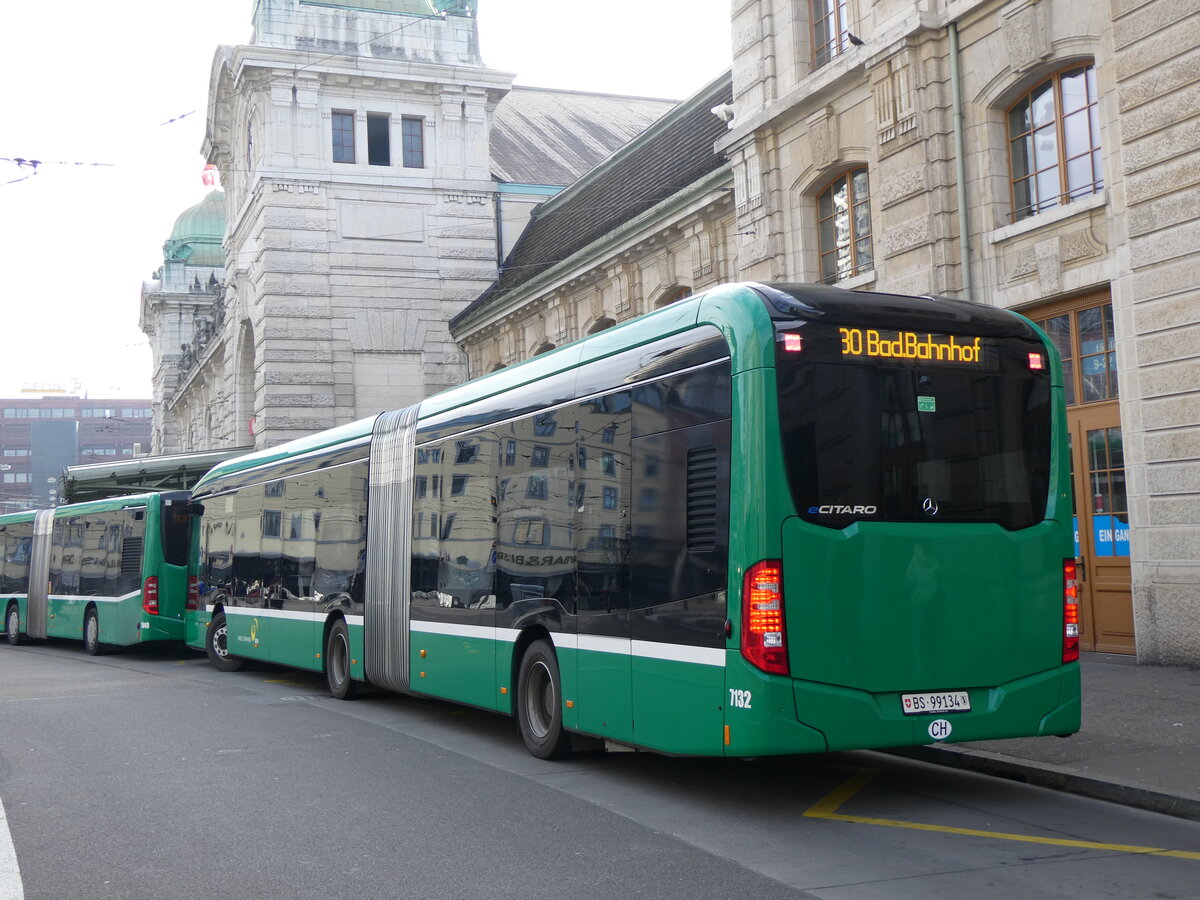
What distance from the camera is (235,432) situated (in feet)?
152

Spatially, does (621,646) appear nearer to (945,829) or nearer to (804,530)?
(804,530)

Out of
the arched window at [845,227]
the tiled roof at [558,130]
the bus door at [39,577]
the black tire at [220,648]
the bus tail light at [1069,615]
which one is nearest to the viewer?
the bus tail light at [1069,615]

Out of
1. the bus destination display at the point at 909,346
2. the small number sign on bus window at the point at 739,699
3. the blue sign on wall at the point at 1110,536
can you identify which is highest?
the bus destination display at the point at 909,346

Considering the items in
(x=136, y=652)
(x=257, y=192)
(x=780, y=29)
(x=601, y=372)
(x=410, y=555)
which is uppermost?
(x=257, y=192)

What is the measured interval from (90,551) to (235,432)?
2165 centimetres

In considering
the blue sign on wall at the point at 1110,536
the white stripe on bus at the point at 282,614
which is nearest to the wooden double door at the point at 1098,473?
the blue sign on wall at the point at 1110,536

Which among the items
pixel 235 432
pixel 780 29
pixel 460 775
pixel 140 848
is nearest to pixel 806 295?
pixel 460 775

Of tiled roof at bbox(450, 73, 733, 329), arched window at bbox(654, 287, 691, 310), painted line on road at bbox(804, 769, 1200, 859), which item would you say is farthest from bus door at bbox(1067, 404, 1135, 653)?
arched window at bbox(654, 287, 691, 310)

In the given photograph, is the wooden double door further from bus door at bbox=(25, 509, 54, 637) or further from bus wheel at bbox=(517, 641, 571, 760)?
bus door at bbox=(25, 509, 54, 637)

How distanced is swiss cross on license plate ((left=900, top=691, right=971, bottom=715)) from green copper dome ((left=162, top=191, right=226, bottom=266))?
237ft

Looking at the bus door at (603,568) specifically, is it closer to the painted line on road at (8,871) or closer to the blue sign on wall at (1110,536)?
the painted line on road at (8,871)

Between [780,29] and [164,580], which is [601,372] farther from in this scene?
[164,580]

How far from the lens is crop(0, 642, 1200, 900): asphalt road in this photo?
6.25 metres

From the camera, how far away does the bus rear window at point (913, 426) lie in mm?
7652
